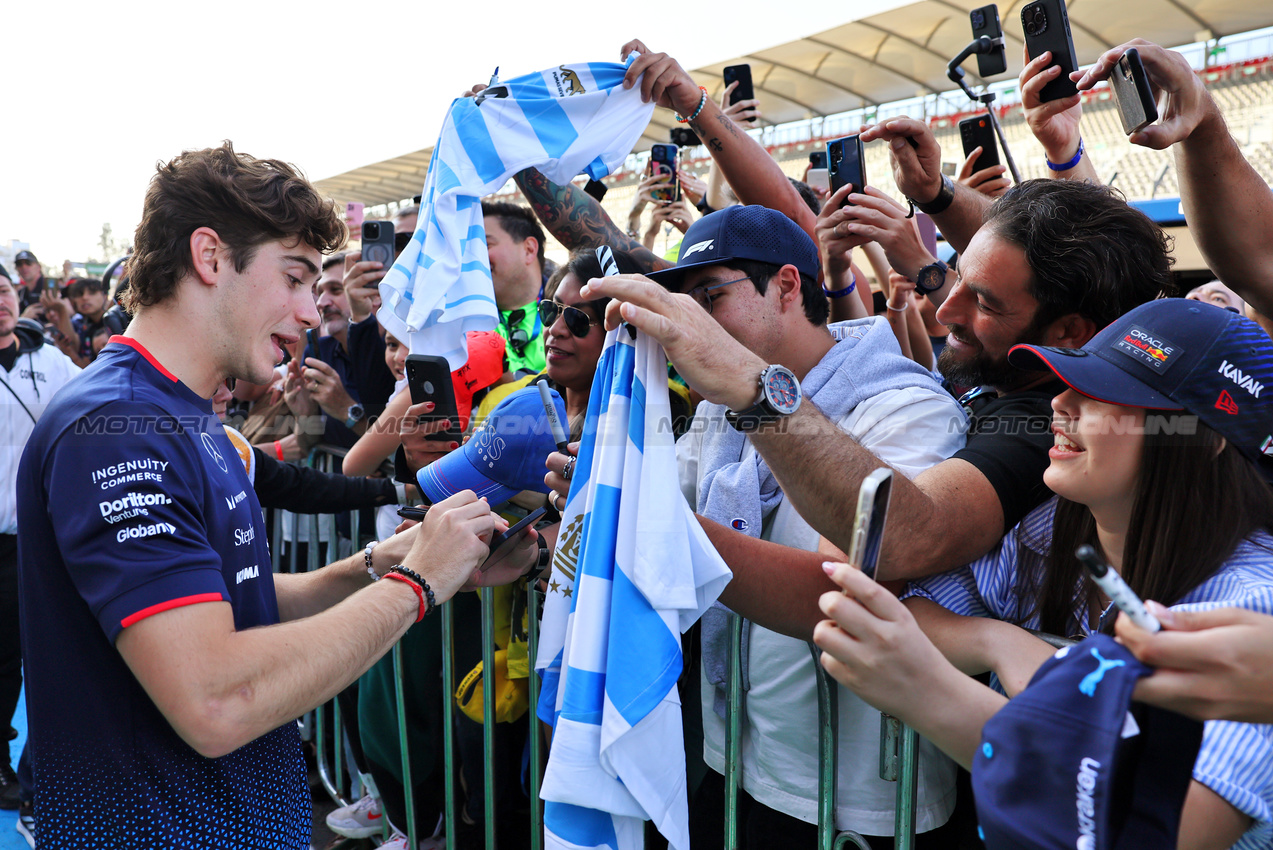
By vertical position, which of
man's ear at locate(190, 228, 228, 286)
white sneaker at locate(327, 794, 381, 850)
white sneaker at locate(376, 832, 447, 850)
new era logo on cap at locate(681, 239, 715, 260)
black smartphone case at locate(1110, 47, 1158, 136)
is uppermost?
black smartphone case at locate(1110, 47, 1158, 136)

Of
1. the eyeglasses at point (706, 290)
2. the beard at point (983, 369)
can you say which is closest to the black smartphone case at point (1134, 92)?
the beard at point (983, 369)

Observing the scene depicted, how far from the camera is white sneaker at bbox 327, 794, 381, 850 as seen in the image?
3480 mm

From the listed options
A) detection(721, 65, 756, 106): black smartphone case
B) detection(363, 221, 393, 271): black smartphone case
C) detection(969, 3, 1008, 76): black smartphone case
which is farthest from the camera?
detection(721, 65, 756, 106): black smartphone case

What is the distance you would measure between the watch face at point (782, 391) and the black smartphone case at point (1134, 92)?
1.09m

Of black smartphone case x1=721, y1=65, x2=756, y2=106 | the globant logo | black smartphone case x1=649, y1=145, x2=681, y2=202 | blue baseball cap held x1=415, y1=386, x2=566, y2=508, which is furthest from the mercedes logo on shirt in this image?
black smartphone case x1=649, y1=145, x2=681, y2=202

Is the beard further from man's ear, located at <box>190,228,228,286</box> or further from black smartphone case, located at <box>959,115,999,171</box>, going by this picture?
man's ear, located at <box>190,228,228,286</box>

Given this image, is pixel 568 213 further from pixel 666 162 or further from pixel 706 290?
pixel 706 290

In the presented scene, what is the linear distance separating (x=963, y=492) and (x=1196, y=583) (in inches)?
17.8

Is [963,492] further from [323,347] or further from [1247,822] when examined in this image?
[323,347]

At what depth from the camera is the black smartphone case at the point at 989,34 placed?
3021 mm

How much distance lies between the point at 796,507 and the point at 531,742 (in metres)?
1.26

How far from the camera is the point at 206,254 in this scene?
1.94 metres

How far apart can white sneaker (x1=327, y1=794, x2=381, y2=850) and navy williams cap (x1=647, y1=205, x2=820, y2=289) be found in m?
2.62

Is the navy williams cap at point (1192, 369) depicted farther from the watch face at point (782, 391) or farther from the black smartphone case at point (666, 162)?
the black smartphone case at point (666, 162)
